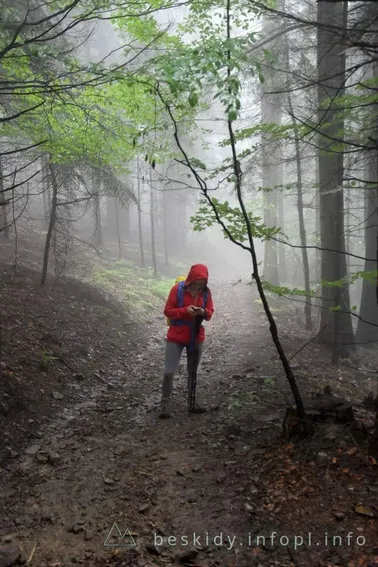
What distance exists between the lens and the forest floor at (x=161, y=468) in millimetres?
3164

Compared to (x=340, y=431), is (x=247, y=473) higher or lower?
lower

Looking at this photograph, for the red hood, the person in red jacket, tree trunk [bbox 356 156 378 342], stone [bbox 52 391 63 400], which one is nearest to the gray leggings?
the person in red jacket

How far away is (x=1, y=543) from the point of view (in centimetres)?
326

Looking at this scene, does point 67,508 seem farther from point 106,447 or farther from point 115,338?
point 115,338

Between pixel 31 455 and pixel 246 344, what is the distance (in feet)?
20.6

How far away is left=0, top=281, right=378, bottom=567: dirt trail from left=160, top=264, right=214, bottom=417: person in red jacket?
0.72 metres

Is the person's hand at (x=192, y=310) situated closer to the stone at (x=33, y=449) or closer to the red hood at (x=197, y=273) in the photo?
the red hood at (x=197, y=273)

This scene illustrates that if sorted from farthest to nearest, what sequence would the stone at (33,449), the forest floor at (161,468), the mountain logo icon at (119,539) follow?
the stone at (33,449), the mountain logo icon at (119,539), the forest floor at (161,468)

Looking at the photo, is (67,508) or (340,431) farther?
(340,431)

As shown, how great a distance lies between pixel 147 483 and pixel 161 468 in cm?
31

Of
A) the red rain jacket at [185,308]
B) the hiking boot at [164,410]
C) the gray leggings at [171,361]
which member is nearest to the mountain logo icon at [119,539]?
the hiking boot at [164,410]

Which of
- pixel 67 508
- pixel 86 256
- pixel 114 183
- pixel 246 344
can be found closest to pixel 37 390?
pixel 67 508

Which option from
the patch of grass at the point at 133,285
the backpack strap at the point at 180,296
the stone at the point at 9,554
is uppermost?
the backpack strap at the point at 180,296

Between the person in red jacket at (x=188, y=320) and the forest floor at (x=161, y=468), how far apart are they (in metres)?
0.77
